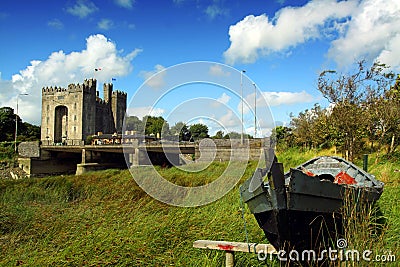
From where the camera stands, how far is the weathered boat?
3.82m

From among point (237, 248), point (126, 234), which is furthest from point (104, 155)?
point (237, 248)

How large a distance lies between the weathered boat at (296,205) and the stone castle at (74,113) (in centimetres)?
5944

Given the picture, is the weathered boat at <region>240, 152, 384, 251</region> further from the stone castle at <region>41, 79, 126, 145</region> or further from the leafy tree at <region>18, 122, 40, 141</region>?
the leafy tree at <region>18, 122, 40, 141</region>

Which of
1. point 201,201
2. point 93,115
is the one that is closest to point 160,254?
point 201,201

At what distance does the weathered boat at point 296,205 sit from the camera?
3.82 meters

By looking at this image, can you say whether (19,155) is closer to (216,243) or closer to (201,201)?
(201,201)

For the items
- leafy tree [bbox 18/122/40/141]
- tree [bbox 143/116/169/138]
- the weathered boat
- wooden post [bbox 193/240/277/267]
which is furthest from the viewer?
leafy tree [bbox 18/122/40/141]

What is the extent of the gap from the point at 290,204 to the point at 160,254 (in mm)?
2201

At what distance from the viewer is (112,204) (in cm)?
808

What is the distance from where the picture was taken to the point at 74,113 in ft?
204

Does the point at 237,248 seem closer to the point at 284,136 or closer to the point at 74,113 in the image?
the point at 284,136

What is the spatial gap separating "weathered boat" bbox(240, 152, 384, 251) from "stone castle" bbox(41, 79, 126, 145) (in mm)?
59439

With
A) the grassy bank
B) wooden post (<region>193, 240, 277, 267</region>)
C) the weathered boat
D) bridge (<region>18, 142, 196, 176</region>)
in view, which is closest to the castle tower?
bridge (<region>18, 142, 196, 176</region>)

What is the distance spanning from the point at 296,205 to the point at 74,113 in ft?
207
